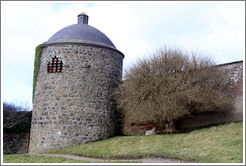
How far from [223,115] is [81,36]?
9.06 metres

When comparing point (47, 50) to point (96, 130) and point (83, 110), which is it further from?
point (96, 130)

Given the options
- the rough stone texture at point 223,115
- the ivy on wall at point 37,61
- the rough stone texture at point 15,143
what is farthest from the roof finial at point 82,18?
the rough stone texture at point 15,143

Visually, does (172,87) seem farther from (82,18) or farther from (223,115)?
(82,18)

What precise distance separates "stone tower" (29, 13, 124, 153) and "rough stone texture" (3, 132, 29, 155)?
11.2 ft

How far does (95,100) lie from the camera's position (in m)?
15.6

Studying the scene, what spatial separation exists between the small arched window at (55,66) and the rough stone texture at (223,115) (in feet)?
19.2

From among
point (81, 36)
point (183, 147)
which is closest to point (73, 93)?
point (81, 36)

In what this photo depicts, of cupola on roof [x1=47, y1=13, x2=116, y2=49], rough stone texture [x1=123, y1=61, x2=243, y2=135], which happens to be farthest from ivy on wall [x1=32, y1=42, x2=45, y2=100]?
rough stone texture [x1=123, y1=61, x2=243, y2=135]

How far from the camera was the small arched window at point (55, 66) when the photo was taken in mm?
15617

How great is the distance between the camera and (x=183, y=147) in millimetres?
11039

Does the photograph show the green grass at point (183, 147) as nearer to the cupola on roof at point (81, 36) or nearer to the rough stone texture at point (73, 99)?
the rough stone texture at point (73, 99)

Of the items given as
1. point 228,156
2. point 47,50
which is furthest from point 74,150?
point 228,156

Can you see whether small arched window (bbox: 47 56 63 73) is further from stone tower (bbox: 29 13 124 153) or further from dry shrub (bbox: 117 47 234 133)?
dry shrub (bbox: 117 47 234 133)

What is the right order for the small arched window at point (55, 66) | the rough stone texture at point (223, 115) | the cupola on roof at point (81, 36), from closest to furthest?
the rough stone texture at point (223, 115) → the small arched window at point (55, 66) → the cupola on roof at point (81, 36)
